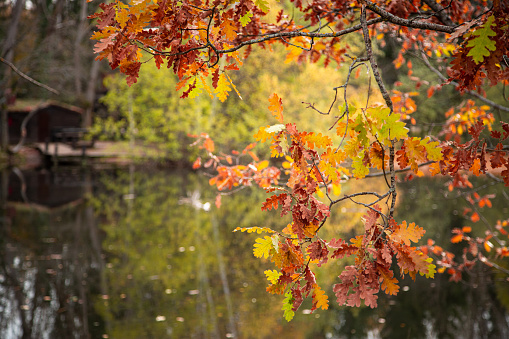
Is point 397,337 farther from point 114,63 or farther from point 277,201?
point 114,63

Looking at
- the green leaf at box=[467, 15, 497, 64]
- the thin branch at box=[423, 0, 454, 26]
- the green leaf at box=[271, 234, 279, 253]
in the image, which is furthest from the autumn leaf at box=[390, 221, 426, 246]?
the thin branch at box=[423, 0, 454, 26]

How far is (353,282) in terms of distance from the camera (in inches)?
71.1

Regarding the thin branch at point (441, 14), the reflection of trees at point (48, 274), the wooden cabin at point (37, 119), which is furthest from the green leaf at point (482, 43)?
the wooden cabin at point (37, 119)

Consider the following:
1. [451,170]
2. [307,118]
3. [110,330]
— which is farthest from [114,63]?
[307,118]

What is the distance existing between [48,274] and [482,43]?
301 inches

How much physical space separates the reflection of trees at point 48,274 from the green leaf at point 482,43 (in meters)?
5.33

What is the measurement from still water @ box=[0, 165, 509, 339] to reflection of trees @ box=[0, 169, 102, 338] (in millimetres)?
15

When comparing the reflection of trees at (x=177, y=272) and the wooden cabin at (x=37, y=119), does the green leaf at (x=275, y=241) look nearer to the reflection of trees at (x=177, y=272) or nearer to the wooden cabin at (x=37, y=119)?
the reflection of trees at (x=177, y=272)

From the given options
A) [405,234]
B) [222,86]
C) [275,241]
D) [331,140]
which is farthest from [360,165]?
[222,86]

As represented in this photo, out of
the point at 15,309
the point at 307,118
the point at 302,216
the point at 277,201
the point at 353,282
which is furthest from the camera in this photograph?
the point at 307,118

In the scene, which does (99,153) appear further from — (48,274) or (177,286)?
(177,286)

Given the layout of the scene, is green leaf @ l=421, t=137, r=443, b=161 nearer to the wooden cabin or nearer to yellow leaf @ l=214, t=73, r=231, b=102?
yellow leaf @ l=214, t=73, r=231, b=102

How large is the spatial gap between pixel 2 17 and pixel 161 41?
29.4 meters

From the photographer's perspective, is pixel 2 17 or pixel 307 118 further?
pixel 2 17
